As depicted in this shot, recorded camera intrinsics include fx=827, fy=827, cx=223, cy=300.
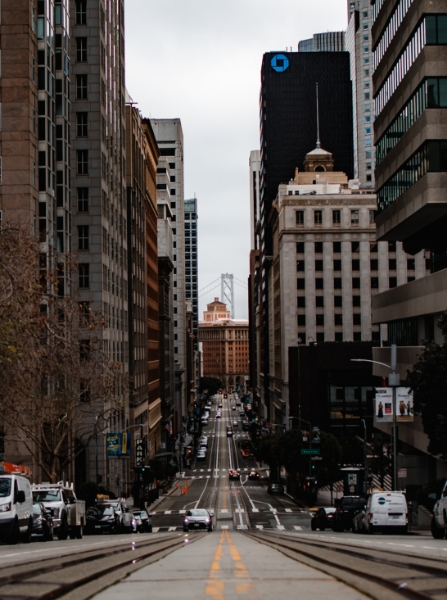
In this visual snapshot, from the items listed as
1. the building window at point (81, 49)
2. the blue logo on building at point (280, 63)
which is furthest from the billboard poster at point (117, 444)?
the blue logo on building at point (280, 63)

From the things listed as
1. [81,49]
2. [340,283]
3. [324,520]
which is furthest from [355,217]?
[324,520]

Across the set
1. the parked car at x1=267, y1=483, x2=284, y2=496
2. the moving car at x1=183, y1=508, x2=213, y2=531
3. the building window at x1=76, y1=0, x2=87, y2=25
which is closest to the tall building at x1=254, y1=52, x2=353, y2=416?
the parked car at x1=267, y1=483, x2=284, y2=496

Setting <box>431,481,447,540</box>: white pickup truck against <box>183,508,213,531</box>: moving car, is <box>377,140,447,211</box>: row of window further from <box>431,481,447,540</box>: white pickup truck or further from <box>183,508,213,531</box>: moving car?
<box>431,481,447,540</box>: white pickup truck

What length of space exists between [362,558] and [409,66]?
38941mm

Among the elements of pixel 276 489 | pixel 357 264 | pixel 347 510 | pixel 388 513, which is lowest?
pixel 276 489

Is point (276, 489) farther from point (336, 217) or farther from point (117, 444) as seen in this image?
point (336, 217)

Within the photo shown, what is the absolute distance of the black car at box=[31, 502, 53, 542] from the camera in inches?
1022

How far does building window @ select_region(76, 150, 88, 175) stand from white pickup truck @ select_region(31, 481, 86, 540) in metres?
43.8

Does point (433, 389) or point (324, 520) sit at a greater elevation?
point (433, 389)

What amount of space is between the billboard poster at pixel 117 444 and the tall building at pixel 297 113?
105 meters

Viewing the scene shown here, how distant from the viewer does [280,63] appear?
168750 mm

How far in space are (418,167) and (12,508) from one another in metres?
32.5

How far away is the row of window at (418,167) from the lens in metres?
44.3

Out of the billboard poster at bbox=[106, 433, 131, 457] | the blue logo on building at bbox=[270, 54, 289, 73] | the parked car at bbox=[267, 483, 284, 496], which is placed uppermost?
the blue logo on building at bbox=[270, 54, 289, 73]
